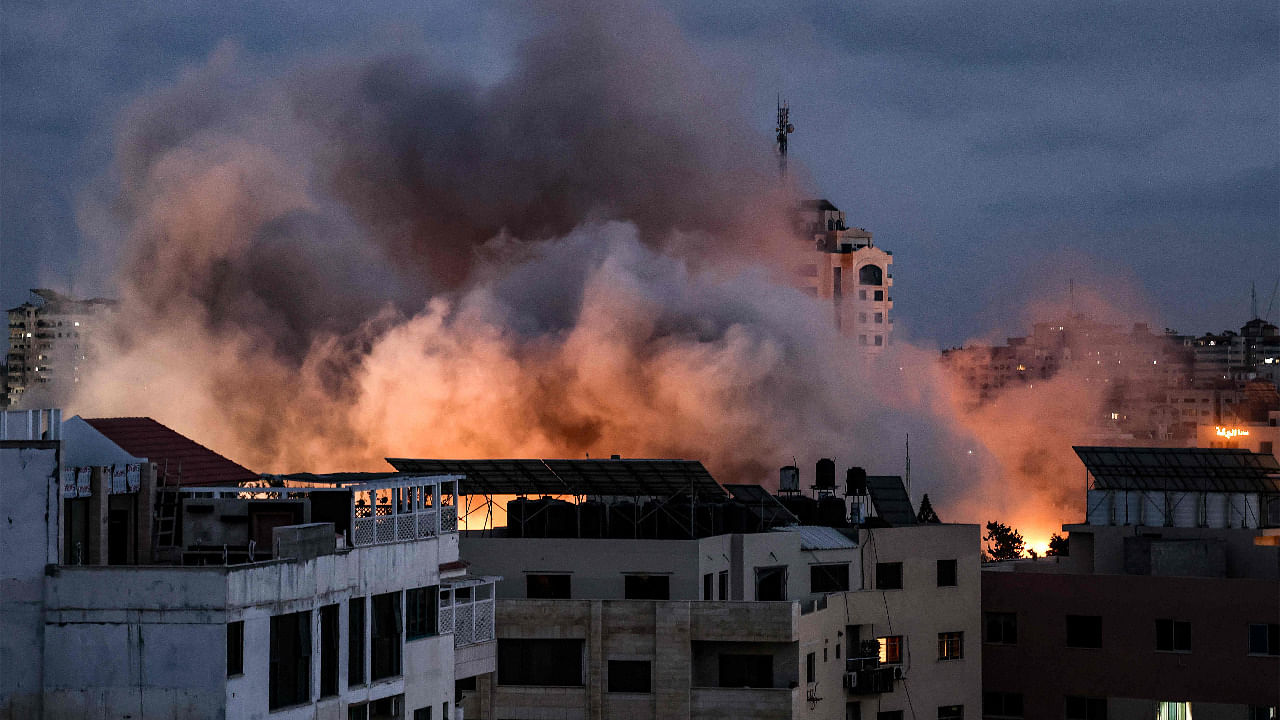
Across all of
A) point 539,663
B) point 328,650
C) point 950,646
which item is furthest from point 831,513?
point 328,650

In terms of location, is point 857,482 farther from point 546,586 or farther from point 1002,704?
point 546,586

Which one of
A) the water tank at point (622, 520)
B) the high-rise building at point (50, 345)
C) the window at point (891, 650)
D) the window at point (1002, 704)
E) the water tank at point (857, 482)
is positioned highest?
the high-rise building at point (50, 345)

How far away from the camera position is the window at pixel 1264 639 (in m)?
42.3

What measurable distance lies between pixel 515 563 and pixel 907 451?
1569 inches

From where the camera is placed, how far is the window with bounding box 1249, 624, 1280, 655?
42.3 meters

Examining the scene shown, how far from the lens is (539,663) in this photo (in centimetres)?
3697

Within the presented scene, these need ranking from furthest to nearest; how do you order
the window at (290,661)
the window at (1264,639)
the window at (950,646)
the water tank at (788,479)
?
the water tank at (788,479), the window at (950,646), the window at (1264,639), the window at (290,661)

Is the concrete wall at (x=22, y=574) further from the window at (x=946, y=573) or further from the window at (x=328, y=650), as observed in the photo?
the window at (x=946, y=573)

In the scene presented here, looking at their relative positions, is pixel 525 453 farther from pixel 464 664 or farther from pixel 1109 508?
pixel 464 664

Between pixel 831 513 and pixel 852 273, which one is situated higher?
pixel 852 273

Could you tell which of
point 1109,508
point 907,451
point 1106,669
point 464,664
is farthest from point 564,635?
point 907,451

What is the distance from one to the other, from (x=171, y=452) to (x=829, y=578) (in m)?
17.6

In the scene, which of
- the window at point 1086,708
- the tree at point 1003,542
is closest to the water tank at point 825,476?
the window at point 1086,708

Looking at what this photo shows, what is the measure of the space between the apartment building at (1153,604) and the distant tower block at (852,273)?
77.1 metres
